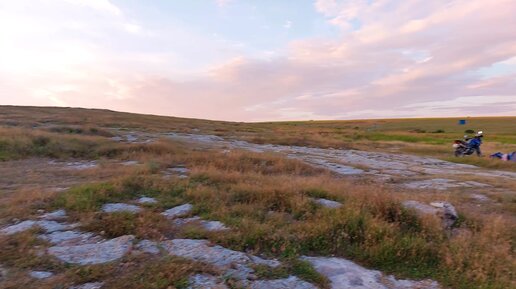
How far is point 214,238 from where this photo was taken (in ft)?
18.5

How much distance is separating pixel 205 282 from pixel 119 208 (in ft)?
10.5

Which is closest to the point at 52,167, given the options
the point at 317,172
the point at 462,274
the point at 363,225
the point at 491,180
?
the point at 317,172

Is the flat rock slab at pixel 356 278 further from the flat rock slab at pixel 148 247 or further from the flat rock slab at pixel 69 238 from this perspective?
the flat rock slab at pixel 69 238

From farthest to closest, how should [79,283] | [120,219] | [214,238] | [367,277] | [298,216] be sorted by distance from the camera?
[298,216], [120,219], [214,238], [367,277], [79,283]

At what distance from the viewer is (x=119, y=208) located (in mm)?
6961

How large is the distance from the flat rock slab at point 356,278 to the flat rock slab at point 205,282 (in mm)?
1390

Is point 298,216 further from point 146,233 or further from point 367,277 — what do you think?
point 146,233

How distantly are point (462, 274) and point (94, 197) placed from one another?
20.4 ft

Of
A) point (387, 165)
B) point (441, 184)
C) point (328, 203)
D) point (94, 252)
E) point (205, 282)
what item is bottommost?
point (387, 165)

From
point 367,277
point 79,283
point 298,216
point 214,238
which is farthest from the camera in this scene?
point 298,216

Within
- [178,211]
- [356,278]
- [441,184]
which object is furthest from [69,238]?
[441,184]

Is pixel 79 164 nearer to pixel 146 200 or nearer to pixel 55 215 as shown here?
pixel 146 200

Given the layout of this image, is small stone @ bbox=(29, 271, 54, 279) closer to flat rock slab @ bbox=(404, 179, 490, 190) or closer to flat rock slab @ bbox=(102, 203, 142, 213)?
flat rock slab @ bbox=(102, 203, 142, 213)

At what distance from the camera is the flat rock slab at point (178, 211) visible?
6.83 m
